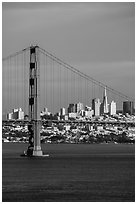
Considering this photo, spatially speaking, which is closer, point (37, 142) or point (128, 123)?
point (37, 142)

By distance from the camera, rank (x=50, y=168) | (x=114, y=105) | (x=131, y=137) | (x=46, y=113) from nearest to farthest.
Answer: (x=50, y=168) < (x=46, y=113) < (x=114, y=105) < (x=131, y=137)

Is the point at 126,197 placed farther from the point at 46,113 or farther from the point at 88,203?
the point at 46,113

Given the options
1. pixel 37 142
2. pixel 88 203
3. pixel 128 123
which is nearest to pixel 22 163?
pixel 37 142

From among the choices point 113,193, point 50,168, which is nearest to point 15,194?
point 113,193

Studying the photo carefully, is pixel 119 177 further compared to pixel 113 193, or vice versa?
pixel 119 177

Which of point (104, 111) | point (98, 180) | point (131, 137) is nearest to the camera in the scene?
point (98, 180)

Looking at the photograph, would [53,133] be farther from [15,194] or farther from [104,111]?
[15,194]

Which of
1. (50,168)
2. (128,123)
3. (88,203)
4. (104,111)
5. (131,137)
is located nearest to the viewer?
(88,203)

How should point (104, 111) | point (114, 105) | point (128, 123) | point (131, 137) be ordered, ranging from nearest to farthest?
point (128, 123)
point (104, 111)
point (114, 105)
point (131, 137)

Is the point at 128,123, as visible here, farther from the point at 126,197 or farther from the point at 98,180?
the point at 126,197
